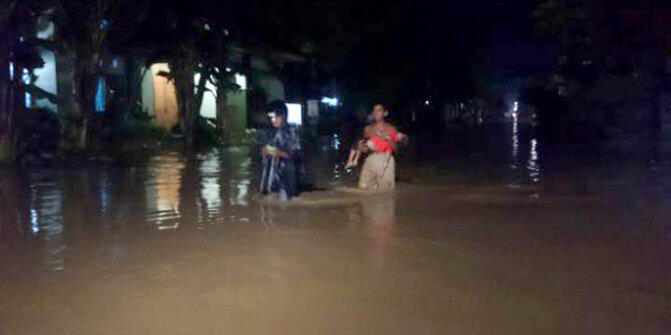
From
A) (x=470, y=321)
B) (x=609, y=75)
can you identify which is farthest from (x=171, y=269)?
(x=609, y=75)

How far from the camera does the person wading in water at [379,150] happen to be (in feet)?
49.1

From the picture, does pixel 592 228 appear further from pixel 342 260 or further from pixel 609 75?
pixel 609 75

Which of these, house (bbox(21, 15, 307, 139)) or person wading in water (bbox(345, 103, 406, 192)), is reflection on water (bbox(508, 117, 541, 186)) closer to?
person wading in water (bbox(345, 103, 406, 192))

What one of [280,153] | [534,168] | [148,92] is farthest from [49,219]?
[148,92]

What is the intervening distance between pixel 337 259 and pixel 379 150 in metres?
6.38

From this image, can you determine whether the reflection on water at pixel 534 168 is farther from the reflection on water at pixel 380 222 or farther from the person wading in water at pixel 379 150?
the reflection on water at pixel 380 222

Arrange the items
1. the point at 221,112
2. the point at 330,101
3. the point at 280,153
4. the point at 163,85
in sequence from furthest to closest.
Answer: the point at 330,101 → the point at 163,85 → the point at 221,112 → the point at 280,153

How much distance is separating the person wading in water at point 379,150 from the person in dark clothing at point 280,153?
149 centimetres

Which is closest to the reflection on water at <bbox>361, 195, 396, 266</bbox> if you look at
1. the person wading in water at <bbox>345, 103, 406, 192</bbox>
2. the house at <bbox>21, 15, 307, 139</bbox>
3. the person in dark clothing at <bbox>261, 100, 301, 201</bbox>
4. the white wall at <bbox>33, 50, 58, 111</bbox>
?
the person wading in water at <bbox>345, 103, 406, 192</bbox>

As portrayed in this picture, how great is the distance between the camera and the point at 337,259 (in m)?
8.86

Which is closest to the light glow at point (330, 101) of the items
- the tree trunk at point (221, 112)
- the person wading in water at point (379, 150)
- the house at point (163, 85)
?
the house at point (163, 85)

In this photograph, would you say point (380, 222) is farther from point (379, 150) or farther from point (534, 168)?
point (534, 168)

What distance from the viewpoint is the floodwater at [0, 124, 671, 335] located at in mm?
6613

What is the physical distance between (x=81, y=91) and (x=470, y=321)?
19.4m
